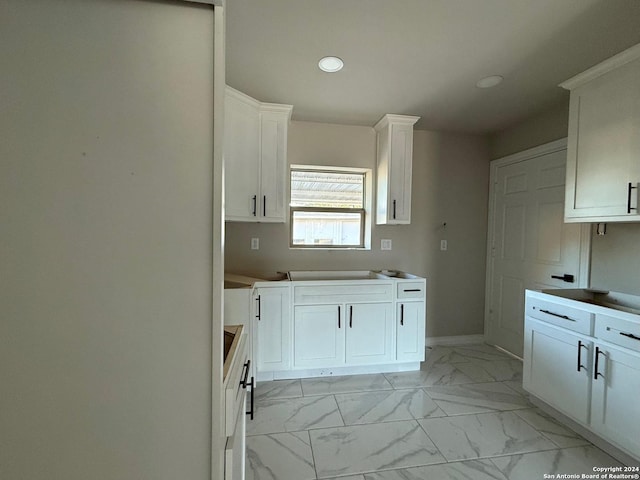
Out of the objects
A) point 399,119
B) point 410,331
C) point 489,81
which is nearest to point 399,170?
point 399,119

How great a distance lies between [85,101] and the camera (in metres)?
0.66

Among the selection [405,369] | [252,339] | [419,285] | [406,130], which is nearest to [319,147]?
[406,130]

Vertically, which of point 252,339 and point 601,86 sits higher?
point 601,86

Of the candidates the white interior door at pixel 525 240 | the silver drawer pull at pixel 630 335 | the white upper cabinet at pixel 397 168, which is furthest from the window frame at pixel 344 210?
the silver drawer pull at pixel 630 335

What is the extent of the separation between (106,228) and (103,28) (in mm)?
471

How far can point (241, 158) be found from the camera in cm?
244

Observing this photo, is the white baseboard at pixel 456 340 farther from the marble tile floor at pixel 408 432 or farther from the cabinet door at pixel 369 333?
the cabinet door at pixel 369 333

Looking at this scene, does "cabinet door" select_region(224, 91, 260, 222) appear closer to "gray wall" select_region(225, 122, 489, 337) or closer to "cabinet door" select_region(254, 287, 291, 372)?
"gray wall" select_region(225, 122, 489, 337)

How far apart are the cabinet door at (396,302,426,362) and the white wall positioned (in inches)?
89.7

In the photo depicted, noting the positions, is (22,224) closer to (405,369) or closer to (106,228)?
(106,228)

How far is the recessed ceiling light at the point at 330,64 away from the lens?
6.48 feet

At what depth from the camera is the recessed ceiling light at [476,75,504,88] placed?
2178 mm

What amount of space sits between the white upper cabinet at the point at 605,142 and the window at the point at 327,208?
186 centimetres

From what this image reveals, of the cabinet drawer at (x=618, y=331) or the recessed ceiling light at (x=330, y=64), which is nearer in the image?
the cabinet drawer at (x=618, y=331)
